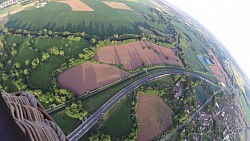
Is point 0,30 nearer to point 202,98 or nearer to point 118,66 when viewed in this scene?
point 118,66

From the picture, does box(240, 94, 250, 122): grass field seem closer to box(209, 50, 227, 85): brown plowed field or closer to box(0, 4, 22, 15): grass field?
box(209, 50, 227, 85): brown plowed field

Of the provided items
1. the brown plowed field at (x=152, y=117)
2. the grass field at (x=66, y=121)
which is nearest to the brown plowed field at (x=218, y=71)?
the brown plowed field at (x=152, y=117)

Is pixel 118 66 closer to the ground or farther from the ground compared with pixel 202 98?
farther from the ground

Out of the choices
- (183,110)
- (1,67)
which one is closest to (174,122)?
(183,110)

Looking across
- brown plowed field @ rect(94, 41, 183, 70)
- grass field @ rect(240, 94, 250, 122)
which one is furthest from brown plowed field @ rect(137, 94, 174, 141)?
grass field @ rect(240, 94, 250, 122)

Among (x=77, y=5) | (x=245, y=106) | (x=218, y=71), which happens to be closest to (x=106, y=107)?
(x=218, y=71)

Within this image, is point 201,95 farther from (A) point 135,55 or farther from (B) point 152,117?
(A) point 135,55
